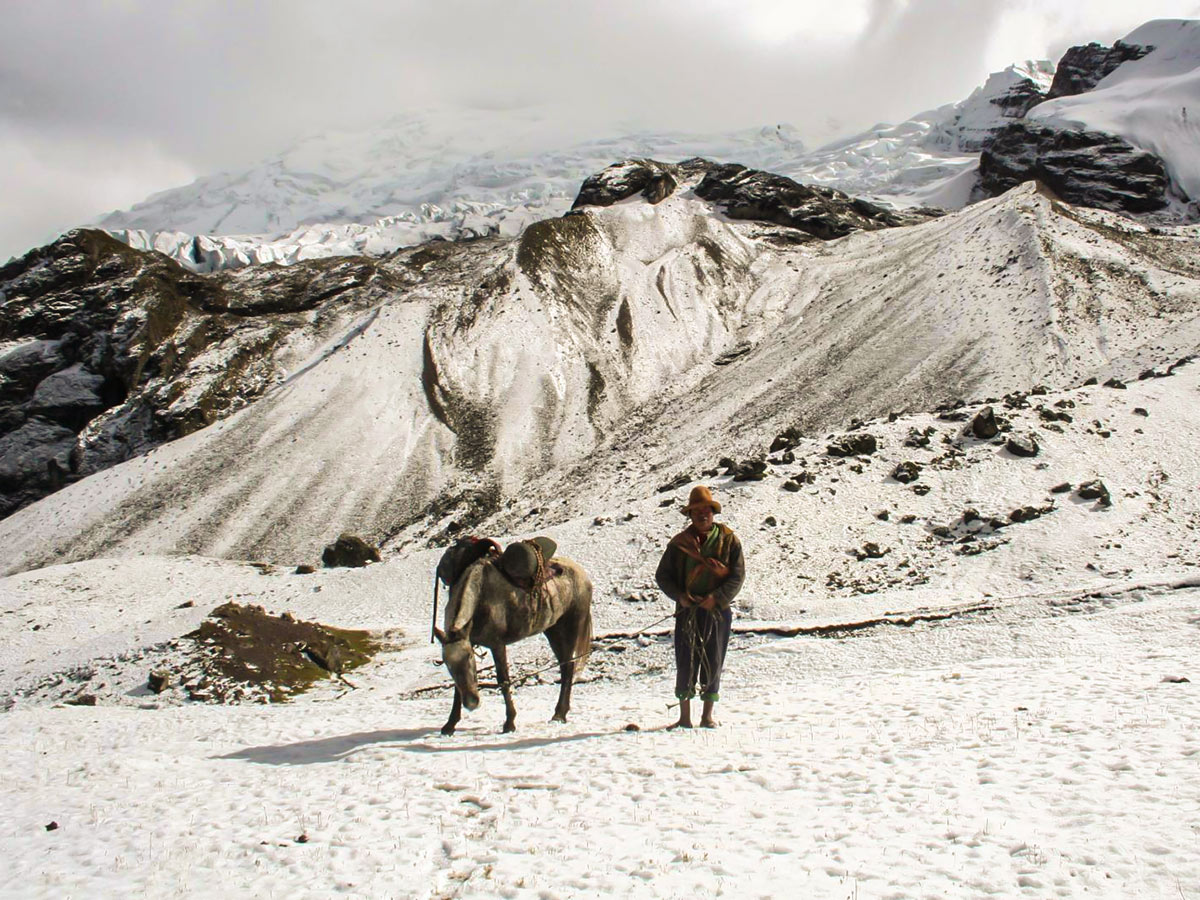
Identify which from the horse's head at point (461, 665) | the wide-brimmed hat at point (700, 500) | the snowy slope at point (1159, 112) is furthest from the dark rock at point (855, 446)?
the snowy slope at point (1159, 112)

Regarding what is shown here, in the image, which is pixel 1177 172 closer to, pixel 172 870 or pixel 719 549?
pixel 719 549

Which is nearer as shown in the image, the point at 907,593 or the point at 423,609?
the point at 907,593

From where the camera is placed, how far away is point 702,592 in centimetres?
1103

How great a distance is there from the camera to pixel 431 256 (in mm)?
94375

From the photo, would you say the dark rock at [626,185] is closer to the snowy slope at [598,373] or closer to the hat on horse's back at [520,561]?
the snowy slope at [598,373]

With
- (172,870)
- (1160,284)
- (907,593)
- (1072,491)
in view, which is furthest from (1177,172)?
(172,870)

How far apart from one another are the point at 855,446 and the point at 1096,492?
742 cm

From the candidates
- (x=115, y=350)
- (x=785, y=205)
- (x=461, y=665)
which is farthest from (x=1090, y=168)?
(x=461, y=665)

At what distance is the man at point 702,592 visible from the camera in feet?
35.7

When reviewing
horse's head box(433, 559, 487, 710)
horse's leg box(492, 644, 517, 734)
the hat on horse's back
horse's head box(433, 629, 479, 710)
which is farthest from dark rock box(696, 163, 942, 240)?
horse's head box(433, 629, 479, 710)

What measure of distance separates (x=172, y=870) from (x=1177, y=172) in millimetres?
147310

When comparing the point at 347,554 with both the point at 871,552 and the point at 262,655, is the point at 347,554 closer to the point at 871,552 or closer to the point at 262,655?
the point at 262,655

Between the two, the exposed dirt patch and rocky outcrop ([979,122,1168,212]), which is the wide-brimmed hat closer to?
the exposed dirt patch

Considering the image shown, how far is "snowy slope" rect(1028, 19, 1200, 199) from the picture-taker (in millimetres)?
117438
